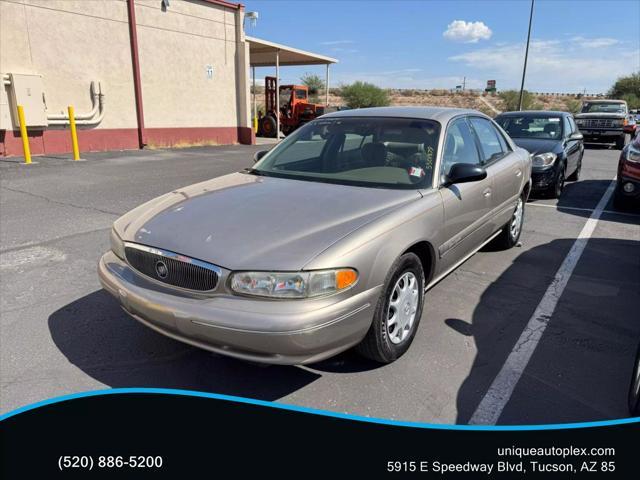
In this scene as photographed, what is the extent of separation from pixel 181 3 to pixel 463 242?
1583 centimetres

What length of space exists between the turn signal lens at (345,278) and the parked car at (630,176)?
6.30 metres

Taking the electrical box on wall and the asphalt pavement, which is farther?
the electrical box on wall

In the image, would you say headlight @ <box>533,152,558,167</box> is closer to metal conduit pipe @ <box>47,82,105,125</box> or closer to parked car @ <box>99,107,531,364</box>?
parked car @ <box>99,107,531,364</box>

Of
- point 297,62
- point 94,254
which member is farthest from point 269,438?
point 297,62

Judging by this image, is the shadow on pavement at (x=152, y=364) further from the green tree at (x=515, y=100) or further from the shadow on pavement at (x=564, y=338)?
the green tree at (x=515, y=100)

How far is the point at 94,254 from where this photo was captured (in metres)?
5.11

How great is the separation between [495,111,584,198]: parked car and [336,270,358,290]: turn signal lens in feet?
21.9

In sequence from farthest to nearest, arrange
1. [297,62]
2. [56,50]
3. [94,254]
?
1. [297,62]
2. [56,50]
3. [94,254]

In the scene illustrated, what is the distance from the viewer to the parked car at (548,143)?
8180 millimetres

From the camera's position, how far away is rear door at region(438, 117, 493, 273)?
3.59 m

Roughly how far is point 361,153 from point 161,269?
76.6 inches

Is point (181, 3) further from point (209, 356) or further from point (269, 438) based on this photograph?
point (269, 438)

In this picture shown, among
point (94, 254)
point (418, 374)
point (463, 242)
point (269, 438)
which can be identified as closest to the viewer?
point (269, 438)

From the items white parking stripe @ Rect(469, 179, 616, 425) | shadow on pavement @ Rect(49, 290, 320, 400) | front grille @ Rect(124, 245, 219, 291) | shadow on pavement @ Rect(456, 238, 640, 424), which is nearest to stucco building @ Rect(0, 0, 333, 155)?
shadow on pavement @ Rect(49, 290, 320, 400)
